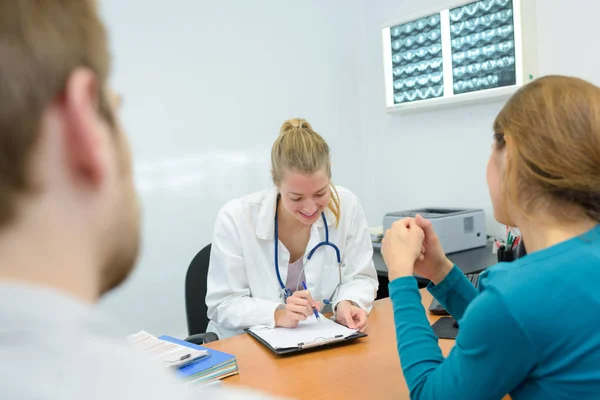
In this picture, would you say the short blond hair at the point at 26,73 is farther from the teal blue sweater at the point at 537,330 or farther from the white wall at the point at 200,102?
the white wall at the point at 200,102

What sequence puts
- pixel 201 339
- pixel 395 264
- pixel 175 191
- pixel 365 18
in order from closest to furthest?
pixel 395 264 < pixel 201 339 < pixel 175 191 < pixel 365 18

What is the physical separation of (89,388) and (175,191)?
232cm

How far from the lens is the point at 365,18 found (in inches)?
125

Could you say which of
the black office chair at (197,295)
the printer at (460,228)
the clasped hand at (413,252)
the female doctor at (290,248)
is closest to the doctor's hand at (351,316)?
the female doctor at (290,248)

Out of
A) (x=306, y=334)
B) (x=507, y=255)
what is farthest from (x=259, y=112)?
(x=306, y=334)

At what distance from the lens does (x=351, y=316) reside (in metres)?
1.61

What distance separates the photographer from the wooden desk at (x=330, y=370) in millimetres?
1181

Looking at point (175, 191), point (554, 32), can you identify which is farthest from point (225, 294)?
point (554, 32)

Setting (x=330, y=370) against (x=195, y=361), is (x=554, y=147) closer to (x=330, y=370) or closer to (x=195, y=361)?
(x=330, y=370)

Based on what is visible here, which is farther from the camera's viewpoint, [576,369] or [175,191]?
[175,191]

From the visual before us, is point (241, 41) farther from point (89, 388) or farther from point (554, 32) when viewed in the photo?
point (89, 388)

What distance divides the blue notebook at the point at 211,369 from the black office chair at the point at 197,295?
0.61m

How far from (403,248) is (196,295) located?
1011mm

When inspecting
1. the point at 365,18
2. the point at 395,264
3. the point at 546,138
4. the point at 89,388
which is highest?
the point at 365,18
